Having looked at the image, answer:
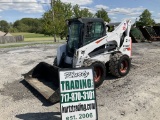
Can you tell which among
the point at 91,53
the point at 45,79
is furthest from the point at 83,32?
the point at 45,79

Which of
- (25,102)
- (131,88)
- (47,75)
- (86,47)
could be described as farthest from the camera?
(47,75)

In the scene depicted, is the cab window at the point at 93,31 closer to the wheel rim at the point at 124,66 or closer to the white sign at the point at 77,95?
the wheel rim at the point at 124,66

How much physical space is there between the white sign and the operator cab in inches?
125

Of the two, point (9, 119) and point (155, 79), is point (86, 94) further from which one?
point (155, 79)

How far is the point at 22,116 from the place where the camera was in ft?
18.4

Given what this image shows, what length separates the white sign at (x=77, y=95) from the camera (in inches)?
185

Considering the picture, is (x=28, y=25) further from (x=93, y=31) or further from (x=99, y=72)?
(x=99, y=72)

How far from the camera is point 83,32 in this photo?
7.74 m

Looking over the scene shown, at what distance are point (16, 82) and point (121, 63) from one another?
4285 millimetres

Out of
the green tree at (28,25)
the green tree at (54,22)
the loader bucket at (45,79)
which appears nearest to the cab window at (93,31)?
the loader bucket at (45,79)

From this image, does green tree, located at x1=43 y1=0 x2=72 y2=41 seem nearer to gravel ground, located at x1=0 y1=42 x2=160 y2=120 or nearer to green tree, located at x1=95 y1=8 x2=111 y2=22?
green tree, located at x1=95 y1=8 x2=111 y2=22

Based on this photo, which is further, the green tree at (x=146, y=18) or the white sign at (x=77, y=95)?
the green tree at (x=146, y=18)

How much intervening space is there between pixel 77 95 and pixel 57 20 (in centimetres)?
3164

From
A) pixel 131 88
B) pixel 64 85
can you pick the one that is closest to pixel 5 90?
pixel 64 85
